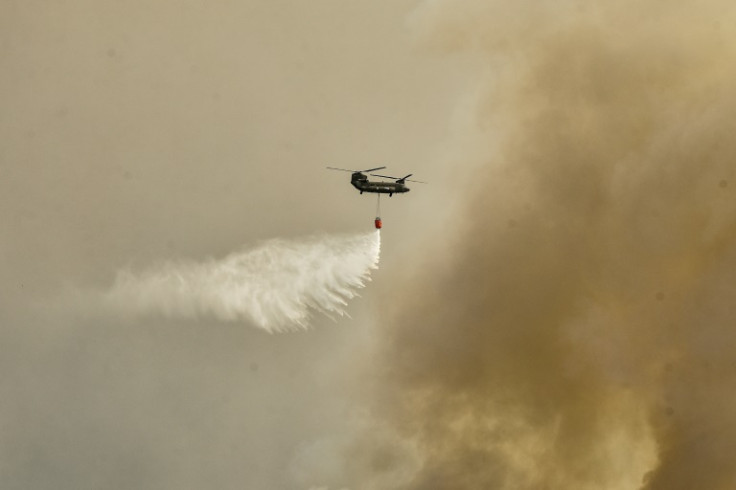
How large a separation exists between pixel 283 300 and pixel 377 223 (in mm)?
10061

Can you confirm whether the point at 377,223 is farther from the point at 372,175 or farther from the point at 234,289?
the point at 234,289

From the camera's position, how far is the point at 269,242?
4961 inches

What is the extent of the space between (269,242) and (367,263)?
28.5ft

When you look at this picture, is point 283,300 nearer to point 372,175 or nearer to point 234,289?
point 234,289

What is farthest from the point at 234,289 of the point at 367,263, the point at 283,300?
the point at 367,263

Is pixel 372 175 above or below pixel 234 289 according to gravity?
above

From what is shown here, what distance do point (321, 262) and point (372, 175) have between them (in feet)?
28.3

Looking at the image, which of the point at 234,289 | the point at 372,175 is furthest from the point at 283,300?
the point at 372,175

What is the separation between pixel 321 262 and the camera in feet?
408

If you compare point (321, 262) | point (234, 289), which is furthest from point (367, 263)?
point (234, 289)

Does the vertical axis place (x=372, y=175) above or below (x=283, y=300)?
above

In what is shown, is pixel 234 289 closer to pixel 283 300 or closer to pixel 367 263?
pixel 283 300

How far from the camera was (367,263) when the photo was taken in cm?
12656
